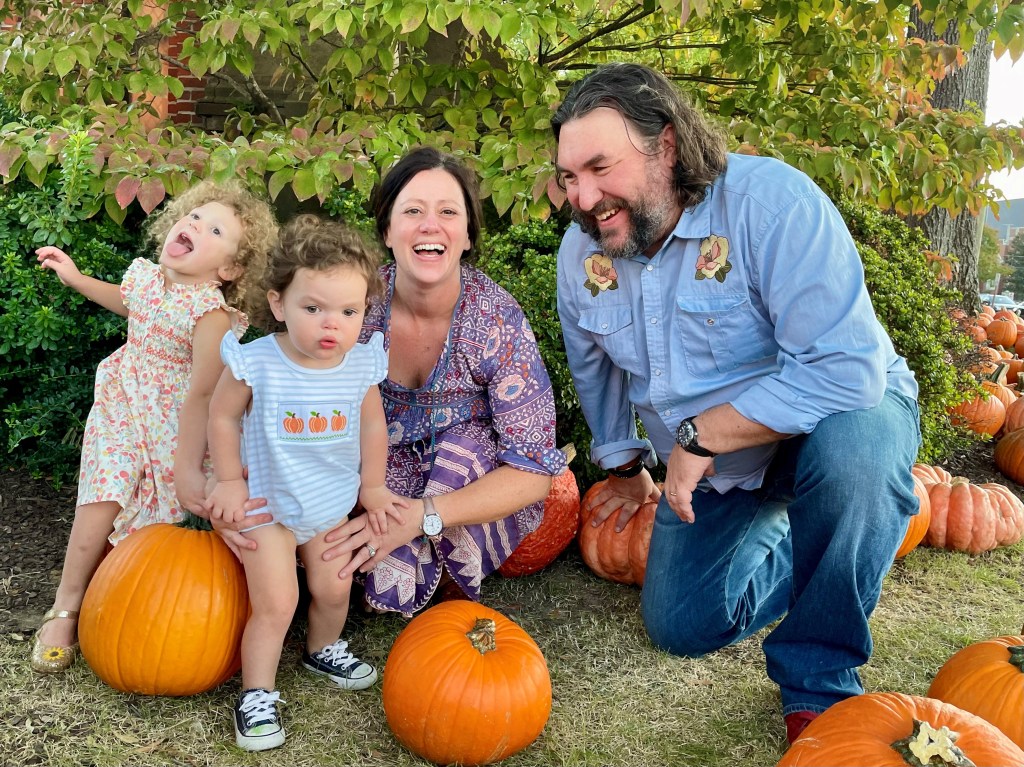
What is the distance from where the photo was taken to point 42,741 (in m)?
1.98

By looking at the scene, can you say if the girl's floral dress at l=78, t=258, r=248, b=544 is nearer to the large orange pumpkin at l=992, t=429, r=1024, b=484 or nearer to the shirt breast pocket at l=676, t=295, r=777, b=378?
the shirt breast pocket at l=676, t=295, r=777, b=378

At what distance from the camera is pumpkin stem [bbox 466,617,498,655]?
207 centimetres

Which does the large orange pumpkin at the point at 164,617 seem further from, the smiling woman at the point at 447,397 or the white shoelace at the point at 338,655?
the smiling woman at the point at 447,397

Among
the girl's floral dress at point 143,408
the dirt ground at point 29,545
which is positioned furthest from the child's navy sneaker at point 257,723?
the dirt ground at point 29,545

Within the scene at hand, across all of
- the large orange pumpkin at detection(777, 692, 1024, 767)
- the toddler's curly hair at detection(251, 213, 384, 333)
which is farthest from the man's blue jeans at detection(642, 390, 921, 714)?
the toddler's curly hair at detection(251, 213, 384, 333)

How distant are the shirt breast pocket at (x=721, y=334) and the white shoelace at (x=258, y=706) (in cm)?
134

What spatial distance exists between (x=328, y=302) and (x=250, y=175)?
121 centimetres

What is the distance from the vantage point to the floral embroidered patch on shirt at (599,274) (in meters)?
2.44

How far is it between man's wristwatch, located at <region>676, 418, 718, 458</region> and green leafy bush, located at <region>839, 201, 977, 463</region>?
1873mm

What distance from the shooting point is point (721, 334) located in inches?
89.0

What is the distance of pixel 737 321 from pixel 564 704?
110cm

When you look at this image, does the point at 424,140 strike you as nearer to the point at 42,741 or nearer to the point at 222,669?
the point at 222,669

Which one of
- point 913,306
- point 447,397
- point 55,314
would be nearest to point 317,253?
point 447,397

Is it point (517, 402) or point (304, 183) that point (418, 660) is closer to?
point (517, 402)
